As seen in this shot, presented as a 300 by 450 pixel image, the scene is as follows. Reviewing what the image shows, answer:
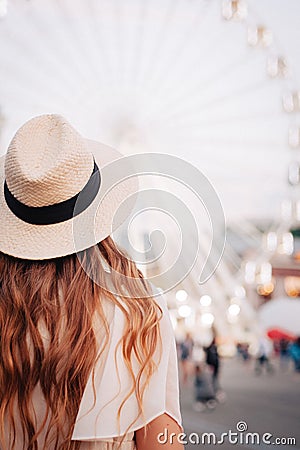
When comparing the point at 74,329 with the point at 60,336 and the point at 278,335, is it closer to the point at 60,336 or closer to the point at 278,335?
the point at 60,336

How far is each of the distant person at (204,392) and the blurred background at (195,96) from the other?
0.01m

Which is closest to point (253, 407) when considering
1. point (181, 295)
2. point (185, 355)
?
point (181, 295)

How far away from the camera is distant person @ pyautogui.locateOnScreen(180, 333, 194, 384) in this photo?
8.65 metres

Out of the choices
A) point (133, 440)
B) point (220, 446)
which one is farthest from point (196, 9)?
point (133, 440)

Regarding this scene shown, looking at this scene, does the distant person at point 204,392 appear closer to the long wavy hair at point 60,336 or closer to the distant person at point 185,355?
the distant person at point 185,355

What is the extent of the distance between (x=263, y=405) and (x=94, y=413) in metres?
6.19

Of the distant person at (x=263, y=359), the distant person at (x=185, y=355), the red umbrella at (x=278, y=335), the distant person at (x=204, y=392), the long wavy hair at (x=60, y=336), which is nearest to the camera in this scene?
the long wavy hair at (x=60, y=336)

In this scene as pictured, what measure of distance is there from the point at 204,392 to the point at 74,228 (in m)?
5.96

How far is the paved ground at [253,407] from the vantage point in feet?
17.9

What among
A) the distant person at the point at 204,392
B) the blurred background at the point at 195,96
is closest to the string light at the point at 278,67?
the blurred background at the point at 195,96

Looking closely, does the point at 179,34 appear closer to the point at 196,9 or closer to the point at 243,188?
the point at 196,9

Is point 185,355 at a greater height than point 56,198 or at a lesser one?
greater

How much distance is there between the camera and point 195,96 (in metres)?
8.51

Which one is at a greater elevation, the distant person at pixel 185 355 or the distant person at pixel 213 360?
the distant person at pixel 185 355
